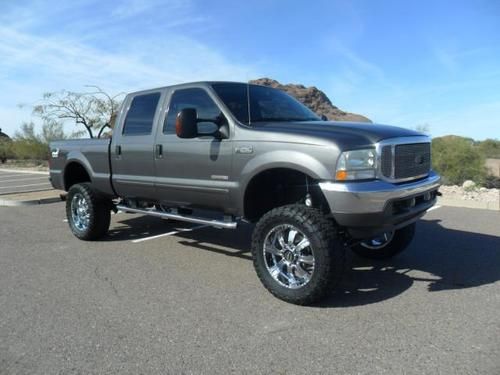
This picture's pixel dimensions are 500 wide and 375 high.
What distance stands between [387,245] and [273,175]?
1836mm

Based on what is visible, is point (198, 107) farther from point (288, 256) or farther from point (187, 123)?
point (288, 256)

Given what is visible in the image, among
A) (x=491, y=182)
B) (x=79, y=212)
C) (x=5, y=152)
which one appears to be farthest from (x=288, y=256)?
(x=5, y=152)

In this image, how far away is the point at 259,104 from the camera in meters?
4.92

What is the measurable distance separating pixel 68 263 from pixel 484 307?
4.56m

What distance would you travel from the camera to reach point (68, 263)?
209 inches

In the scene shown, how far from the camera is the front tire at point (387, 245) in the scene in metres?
5.08

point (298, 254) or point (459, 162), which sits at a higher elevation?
point (459, 162)

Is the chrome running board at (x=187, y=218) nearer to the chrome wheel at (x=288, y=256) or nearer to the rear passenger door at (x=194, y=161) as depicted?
the rear passenger door at (x=194, y=161)

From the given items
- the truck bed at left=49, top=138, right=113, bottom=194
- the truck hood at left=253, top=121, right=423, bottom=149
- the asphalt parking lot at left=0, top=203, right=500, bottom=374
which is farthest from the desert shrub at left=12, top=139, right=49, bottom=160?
the truck hood at left=253, top=121, right=423, bottom=149

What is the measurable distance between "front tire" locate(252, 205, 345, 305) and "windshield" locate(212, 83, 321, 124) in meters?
1.21

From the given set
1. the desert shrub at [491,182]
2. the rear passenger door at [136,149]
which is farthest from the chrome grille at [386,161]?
the desert shrub at [491,182]

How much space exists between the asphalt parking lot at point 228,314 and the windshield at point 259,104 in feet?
5.82

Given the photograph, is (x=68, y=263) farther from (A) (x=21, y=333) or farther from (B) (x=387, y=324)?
(B) (x=387, y=324)

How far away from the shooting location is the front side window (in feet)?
15.2
